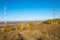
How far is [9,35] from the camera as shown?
15.5 m

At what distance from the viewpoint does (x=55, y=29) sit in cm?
1605

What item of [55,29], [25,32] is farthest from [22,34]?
[55,29]

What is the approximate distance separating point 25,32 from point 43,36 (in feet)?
5.71

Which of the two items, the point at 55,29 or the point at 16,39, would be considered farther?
the point at 55,29

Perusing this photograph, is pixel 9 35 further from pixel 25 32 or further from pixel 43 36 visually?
pixel 43 36

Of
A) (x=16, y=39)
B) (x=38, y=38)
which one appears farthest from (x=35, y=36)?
(x=16, y=39)

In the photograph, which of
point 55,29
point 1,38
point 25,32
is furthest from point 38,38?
point 1,38

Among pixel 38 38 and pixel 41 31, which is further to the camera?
pixel 41 31

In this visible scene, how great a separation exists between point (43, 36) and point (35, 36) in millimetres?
711

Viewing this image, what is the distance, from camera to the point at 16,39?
14.6 metres

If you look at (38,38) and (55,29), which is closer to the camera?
(38,38)

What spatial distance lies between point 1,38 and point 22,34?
2.44 metres

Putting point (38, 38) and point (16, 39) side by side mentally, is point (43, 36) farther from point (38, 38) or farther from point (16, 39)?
point (16, 39)

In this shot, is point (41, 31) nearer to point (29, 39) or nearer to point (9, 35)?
point (29, 39)
